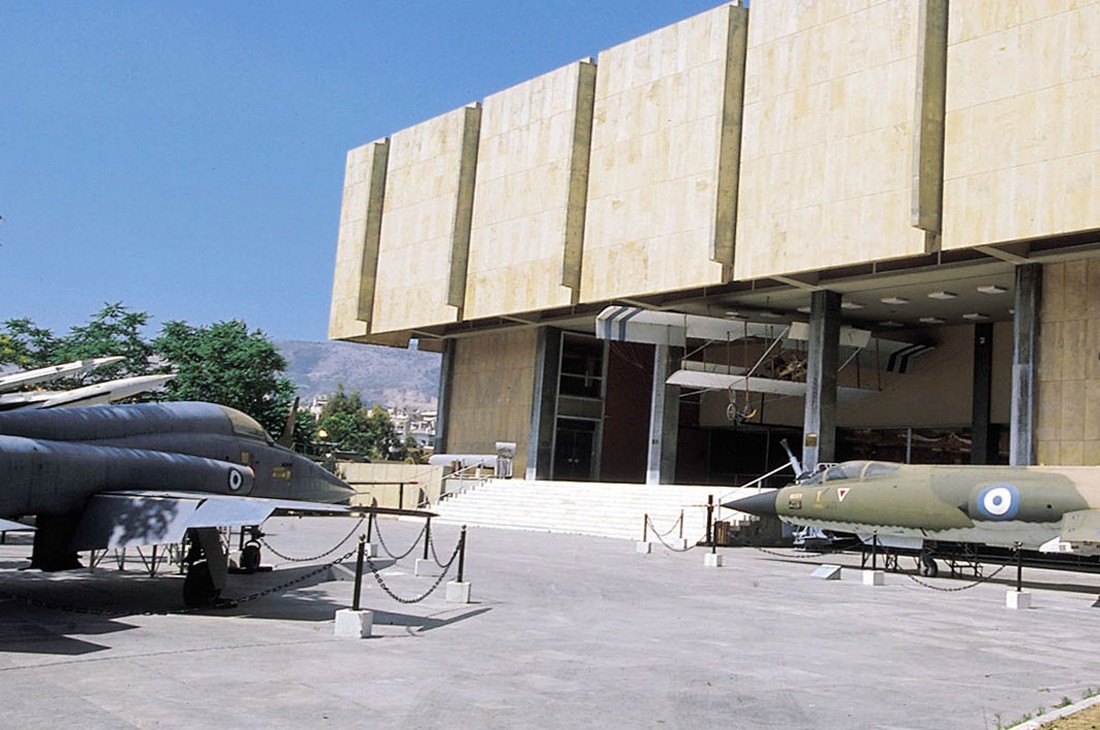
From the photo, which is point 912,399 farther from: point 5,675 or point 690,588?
point 5,675

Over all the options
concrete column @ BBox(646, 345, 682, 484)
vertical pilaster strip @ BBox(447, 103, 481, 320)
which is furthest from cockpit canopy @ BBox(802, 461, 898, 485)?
vertical pilaster strip @ BBox(447, 103, 481, 320)

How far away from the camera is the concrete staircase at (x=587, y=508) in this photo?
3522 cm

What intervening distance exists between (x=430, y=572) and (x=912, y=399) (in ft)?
120

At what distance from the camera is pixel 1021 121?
27.4 meters

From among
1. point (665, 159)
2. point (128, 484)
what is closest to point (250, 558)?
point (128, 484)

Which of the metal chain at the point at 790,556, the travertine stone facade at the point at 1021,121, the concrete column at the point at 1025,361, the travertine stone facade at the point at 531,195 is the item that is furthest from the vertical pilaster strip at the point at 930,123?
the travertine stone facade at the point at 531,195

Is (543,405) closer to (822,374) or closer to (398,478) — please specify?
(398,478)

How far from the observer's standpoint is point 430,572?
18.2 m

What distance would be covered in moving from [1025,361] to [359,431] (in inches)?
4357

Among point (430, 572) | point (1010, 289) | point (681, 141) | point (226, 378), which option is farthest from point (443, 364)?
point (430, 572)

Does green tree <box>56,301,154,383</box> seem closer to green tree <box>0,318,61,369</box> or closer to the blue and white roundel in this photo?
green tree <box>0,318,61,369</box>

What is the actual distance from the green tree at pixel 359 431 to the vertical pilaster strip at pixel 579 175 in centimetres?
7359

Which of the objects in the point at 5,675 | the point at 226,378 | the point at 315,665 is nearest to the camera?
the point at 5,675

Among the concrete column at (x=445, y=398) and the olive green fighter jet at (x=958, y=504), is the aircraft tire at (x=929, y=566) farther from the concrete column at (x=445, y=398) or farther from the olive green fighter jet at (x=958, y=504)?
the concrete column at (x=445, y=398)
